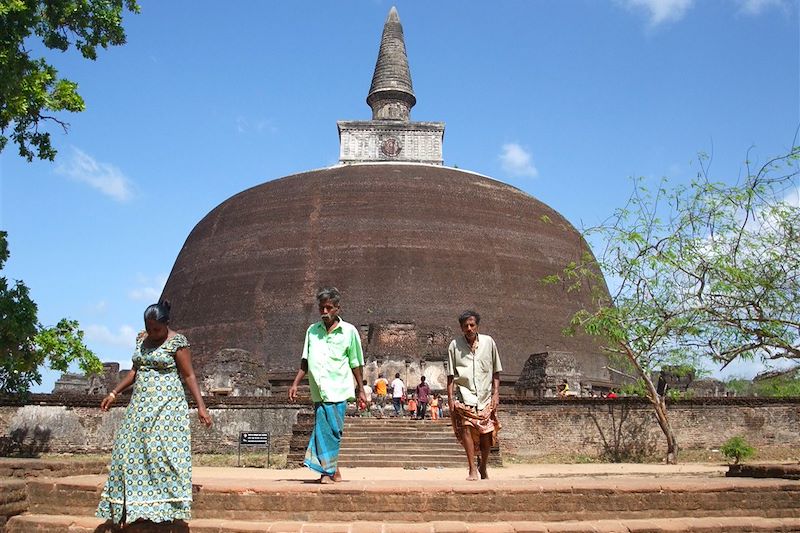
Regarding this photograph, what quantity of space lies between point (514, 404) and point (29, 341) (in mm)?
9425

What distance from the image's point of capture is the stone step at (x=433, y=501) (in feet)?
14.2

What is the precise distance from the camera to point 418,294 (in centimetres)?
2341

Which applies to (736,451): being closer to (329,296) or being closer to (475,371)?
(475,371)

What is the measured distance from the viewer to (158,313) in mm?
4004

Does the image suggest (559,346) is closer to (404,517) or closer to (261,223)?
(261,223)

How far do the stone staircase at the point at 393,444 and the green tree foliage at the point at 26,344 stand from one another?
351 centimetres

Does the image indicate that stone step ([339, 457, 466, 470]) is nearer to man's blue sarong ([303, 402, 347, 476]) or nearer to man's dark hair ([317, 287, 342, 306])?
man's blue sarong ([303, 402, 347, 476])

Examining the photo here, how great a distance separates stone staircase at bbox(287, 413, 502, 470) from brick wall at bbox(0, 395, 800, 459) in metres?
2.00

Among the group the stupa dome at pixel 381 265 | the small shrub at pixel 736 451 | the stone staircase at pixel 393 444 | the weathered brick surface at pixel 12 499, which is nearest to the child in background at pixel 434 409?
the stone staircase at pixel 393 444

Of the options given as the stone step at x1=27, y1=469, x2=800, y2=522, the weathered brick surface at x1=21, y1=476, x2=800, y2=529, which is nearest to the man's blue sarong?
the stone step at x1=27, y1=469, x2=800, y2=522

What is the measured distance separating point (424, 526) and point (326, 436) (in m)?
1.12

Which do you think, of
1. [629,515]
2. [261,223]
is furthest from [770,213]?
[261,223]

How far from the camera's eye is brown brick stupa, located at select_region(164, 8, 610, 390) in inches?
906

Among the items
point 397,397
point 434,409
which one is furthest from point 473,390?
point 397,397
